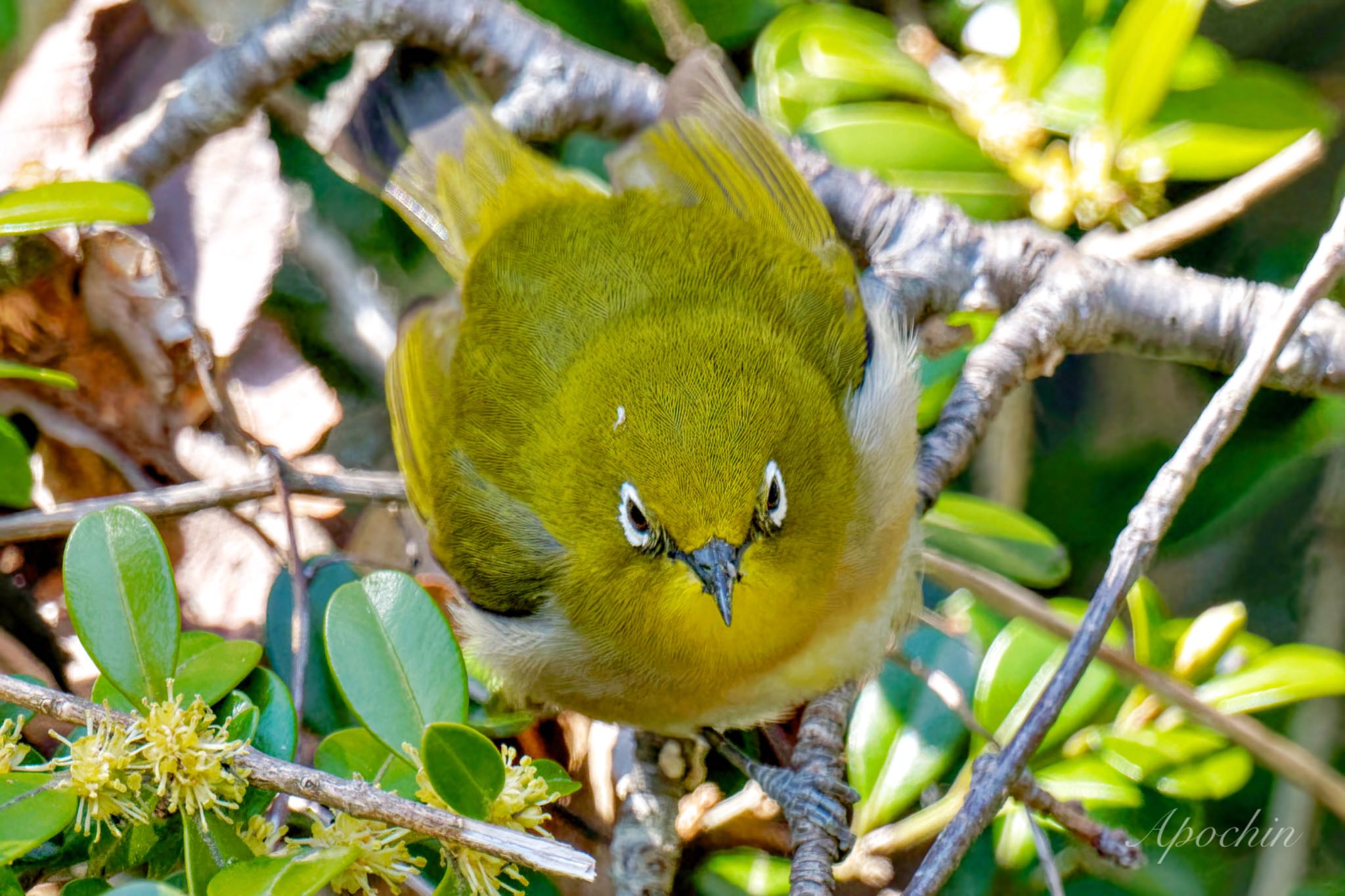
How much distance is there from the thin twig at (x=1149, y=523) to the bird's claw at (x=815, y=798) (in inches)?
11.8

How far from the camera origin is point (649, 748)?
2.44m

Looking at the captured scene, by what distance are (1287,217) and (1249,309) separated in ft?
2.23

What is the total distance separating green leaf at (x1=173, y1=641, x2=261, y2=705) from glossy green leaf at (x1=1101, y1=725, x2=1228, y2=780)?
1575 millimetres

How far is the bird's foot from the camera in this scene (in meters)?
1.96

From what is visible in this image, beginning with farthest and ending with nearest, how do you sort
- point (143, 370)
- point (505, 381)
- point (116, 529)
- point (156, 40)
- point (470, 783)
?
point (156, 40)
point (143, 370)
point (505, 381)
point (116, 529)
point (470, 783)

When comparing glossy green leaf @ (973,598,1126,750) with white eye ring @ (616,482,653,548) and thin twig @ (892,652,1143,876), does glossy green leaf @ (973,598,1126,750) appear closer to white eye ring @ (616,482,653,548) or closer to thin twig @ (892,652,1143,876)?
thin twig @ (892,652,1143,876)

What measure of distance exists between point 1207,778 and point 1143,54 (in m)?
1.56

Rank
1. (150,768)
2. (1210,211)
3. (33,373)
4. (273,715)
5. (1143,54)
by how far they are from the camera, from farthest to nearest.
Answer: (1210,211)
(1143,54)
(33,373)
(273,715)
(150,768)

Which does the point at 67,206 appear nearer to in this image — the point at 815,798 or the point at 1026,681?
the point at 815,798

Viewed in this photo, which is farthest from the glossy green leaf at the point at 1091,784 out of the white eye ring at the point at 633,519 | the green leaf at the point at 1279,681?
the white eye ring at the point at 633,519

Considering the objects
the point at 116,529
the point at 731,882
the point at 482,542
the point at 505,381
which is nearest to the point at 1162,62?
the point at 505,381

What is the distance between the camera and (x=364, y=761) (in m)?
1.80

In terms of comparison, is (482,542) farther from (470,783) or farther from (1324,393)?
(1324,393)

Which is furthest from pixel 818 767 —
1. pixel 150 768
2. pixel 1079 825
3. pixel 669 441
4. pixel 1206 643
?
pixel 150 768
